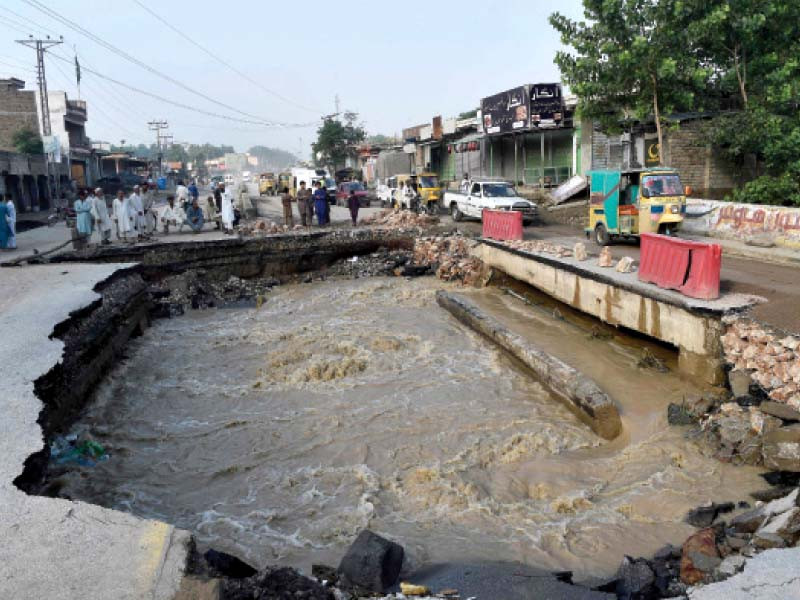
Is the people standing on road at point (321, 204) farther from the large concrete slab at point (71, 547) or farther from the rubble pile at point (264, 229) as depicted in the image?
the large concrete slab at point (71, 547)

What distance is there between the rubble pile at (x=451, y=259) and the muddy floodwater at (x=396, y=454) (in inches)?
245

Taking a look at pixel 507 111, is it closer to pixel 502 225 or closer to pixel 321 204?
pixel 321 204

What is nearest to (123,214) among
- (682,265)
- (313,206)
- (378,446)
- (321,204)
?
(313,206)

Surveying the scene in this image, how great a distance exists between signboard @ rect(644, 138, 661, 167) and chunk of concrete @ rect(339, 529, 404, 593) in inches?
827

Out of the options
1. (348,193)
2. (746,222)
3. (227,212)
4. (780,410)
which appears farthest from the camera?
(348,193)

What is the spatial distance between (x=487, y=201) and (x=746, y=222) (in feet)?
29.6

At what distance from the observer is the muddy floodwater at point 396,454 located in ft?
20.4

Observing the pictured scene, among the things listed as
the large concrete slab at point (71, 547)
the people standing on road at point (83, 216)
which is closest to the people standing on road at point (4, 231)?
the people standing on road at point (83, 216)

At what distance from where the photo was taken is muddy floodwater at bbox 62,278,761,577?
6.22m

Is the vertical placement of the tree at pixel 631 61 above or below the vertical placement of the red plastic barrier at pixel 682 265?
above

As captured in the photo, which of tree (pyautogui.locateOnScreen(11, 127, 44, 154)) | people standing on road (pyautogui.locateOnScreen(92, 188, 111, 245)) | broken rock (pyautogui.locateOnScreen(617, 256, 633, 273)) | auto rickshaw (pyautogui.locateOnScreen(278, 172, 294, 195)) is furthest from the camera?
auto rickshaw (pyautogui.locateOnScreen(278, 172, 294, 195))

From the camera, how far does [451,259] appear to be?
20.0 metres

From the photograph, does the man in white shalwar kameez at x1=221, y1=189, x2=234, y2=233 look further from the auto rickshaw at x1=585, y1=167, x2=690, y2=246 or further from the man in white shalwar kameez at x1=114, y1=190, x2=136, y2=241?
the auto rickshaw at x1=585, y1=167, x2=690, y2=246

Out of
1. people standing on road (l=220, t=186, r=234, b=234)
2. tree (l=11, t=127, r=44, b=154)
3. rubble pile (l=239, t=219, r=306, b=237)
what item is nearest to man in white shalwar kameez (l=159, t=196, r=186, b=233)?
people standing on road (l=220, t=186, r=234, b=234)
